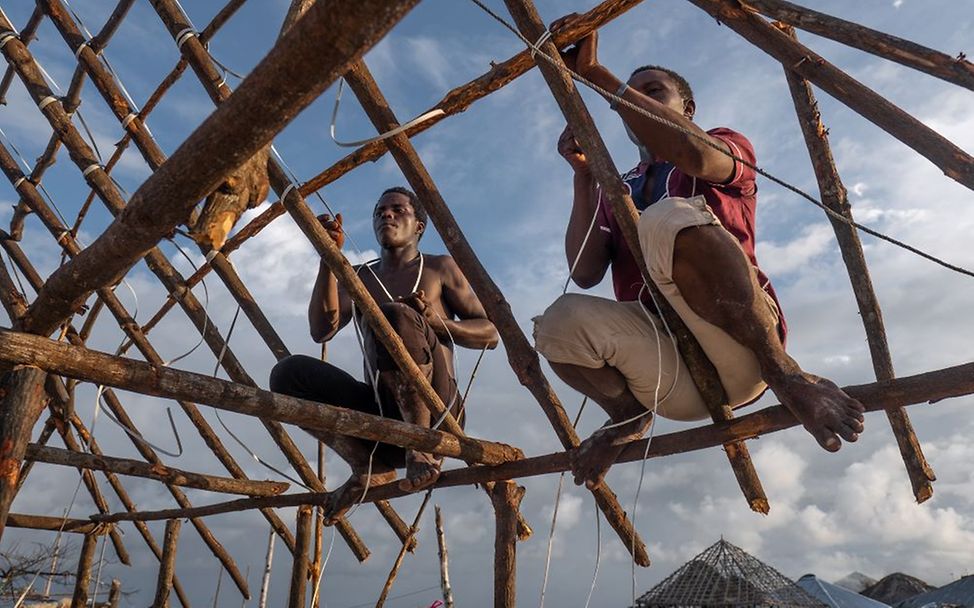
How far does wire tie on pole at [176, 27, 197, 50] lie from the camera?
11.0ft

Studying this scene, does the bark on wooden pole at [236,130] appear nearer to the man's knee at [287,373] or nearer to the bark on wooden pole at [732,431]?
the man's knee at [287,373]

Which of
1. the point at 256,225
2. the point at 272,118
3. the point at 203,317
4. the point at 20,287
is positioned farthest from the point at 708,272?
the point at 20,287

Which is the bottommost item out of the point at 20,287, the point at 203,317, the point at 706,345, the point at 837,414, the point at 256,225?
the point at 837,414

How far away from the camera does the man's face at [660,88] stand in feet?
8.28

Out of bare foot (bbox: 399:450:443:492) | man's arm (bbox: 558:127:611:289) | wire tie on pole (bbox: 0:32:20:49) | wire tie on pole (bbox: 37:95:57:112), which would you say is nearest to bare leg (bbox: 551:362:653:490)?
man's arm (bbox: 558:127:611:289)

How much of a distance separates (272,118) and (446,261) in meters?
2.75

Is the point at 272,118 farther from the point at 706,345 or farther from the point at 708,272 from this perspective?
the point at 706,345

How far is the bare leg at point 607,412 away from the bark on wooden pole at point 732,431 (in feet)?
0.21

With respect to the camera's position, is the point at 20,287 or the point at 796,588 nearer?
the point at 20,287

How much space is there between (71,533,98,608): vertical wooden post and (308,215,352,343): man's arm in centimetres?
399

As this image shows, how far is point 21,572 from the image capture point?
27.4 feet

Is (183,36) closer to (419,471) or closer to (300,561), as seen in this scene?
(419,471)

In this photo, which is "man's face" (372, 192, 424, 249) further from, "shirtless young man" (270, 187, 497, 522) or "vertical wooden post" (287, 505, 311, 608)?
"vertical wooden post" (287, 505, 311, 608)

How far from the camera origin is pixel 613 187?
2369 millimetres
